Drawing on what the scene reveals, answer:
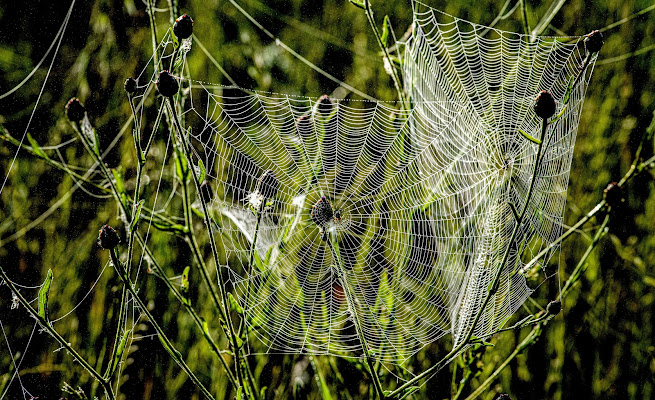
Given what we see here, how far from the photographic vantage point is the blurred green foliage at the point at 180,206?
83 cm

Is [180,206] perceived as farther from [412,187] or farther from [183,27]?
[183,27]

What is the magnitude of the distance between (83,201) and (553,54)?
0.86 m

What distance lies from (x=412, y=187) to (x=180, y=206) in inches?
16.1

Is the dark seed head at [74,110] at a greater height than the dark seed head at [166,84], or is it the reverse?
the dark seed head at [166,84]

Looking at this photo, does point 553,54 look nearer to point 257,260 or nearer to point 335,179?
point 335,179

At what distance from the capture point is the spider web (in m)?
0.77

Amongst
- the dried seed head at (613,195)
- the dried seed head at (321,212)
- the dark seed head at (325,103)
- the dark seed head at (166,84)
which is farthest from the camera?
the dried seed head at (321,212)

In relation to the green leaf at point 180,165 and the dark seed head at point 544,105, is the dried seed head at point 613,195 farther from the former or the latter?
the green leaf at point 180,165

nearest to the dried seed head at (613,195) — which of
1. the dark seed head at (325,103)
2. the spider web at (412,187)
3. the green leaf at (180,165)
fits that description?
the spider web at (412,187)

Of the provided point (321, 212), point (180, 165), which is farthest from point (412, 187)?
point (180, 165)

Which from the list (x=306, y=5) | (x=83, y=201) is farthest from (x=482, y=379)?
(x=306, y=5)

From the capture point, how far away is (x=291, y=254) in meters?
1.03

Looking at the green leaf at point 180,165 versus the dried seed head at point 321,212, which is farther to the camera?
the dried seed head at point 321,212

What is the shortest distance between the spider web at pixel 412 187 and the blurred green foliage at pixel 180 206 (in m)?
0.07
